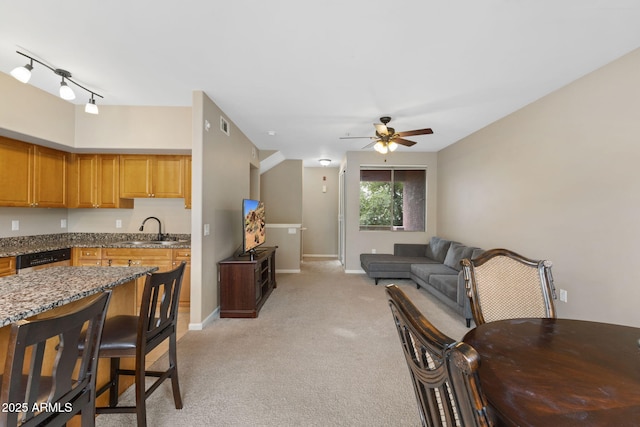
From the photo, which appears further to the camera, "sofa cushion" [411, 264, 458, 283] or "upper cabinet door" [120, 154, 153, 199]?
"sofa cushion" [411, 264, 458, 283]

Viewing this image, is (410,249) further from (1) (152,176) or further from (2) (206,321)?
(1) (152,176)

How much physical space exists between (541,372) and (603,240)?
7.85ft

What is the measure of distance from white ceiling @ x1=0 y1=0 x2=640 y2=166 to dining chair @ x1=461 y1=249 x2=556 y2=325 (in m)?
1.71

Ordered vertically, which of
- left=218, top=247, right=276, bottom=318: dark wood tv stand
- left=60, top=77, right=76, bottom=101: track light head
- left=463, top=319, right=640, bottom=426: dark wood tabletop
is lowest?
left=218, top=247, right=276, bottom=318: dark wood tv stand

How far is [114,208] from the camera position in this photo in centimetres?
401

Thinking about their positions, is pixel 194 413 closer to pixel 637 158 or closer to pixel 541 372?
pixel 541 372

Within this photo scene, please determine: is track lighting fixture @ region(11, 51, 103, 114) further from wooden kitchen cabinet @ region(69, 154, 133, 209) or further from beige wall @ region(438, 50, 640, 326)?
beige wall @ region(438, 50, 640, 326)

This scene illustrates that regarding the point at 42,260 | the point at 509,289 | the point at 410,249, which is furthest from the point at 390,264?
the point at 42,260

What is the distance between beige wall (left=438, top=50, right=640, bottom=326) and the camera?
7.64 feet

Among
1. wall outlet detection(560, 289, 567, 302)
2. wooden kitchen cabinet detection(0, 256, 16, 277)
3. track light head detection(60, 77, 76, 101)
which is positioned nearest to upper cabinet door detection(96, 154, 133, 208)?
wooden kitchen cabinet detection(0, 256, 16, 277)

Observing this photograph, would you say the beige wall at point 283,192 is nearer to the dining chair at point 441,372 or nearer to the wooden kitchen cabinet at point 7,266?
the wooden kitchen cabinet at point 7,266

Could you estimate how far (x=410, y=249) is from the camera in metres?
5.79

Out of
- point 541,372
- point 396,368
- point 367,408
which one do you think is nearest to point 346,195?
point 396,368

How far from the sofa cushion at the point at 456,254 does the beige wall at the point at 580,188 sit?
423 millimetres
